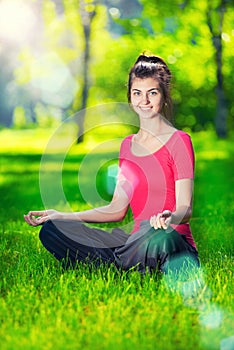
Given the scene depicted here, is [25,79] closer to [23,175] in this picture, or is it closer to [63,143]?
[63,143]

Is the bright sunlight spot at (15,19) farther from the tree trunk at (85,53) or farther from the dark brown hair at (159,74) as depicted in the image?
the dark brown hair at (159,74)

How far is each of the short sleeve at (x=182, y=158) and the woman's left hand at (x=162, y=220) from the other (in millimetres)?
250

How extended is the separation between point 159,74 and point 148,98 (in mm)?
117

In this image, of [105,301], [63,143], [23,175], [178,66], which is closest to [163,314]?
[105,301]

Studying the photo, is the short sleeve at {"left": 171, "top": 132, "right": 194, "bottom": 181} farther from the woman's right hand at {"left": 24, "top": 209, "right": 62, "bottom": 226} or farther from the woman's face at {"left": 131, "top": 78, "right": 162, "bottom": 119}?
the woman's right hand at {"left": 24, "top": 209, "right": 62, "bottom": 226}

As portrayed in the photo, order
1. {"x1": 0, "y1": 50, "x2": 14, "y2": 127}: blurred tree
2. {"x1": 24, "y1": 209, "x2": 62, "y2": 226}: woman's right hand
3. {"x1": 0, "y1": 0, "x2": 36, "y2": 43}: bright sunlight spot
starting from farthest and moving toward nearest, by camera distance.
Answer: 1. {"x1": 0, "y1": 50, "x2": 14, "y2": 127}: blurred tree
2. {"x1": 0, "y1": 0, "x2": 36, "y2": 43}: bright sunlight spot
3. {"x1": 24, "y1": 209, "x2": 62, "y2": 226}: woman's right hand

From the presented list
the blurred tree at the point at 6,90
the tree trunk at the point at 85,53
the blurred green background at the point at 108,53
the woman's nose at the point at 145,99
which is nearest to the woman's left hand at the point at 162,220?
the woman's nose at the point at 145,99

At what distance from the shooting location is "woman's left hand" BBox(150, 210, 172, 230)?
7.78 feet

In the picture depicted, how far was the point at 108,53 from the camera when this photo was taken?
351 inches

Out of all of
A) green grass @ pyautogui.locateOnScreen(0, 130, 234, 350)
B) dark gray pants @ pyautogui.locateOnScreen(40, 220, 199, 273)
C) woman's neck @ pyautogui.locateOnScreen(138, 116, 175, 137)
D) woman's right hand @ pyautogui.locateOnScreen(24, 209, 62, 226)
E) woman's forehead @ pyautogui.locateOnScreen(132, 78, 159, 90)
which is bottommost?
green grass @ pyautogui.locateOnScreen(0, 130, 234, 350)

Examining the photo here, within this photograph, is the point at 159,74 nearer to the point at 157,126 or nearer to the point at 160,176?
the point at 157,126

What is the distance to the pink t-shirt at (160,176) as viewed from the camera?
2615mm

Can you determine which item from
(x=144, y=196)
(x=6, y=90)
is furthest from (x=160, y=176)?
(x=6, y=90)

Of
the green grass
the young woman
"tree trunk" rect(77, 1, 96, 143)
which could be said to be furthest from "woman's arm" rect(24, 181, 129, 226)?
"tree trunk" rect(77, 1, 96, 143)
